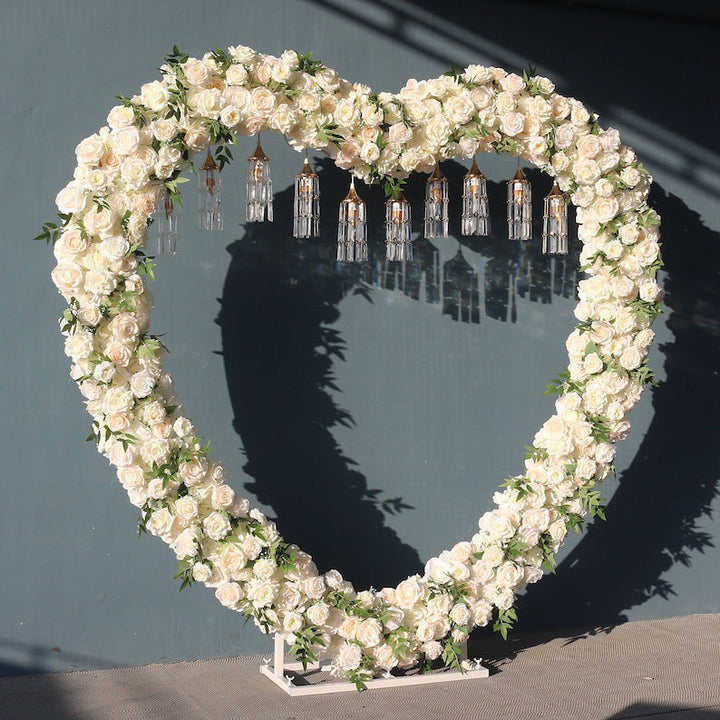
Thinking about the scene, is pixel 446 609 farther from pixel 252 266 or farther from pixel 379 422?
pixel 252 266

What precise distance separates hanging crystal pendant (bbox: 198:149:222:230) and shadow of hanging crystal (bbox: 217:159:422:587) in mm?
407

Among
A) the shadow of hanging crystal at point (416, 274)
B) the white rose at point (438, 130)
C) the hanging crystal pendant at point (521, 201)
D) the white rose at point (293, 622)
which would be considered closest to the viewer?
the white rose at point (293, 622)

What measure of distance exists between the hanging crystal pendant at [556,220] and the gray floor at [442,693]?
1.52 m

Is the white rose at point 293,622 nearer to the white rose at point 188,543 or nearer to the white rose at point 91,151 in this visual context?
the white rose at point 188,543

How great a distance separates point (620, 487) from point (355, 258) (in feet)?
4.91

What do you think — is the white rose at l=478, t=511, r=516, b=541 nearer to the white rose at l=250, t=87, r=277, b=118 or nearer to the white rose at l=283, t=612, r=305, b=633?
the white rose at l=283, t=612, r=305, b=633

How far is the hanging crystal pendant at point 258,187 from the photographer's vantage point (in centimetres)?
363

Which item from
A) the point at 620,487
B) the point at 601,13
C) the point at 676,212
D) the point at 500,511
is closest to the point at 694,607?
the point at 620,487

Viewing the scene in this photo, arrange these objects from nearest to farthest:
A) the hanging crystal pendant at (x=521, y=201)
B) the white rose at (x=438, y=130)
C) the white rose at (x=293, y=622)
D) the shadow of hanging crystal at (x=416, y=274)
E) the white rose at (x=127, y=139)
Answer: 1. the white rose at (x=127, y=139)
2. the white rose at (x=293, y=622)
3. the white rose at (x=438, y=130)
4. the hanging crystal pendant at (x=521, y=201)
5. the shadow of hanging crystal at (x=416, y=274)

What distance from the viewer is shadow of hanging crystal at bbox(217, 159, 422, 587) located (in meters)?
4.05

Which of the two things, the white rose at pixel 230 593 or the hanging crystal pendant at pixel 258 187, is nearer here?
the white rose at pixel 230 593

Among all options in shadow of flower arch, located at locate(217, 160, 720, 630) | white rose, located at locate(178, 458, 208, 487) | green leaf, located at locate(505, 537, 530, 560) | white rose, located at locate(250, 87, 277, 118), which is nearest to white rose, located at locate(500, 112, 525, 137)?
shadow of flower arch, located at locate(217, 160, 720, 630)

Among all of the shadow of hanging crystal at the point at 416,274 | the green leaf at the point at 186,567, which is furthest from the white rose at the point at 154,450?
the shadow of hanging crystal at the point at 416,274

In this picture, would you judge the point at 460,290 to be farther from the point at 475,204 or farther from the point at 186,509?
the point at 186,509
